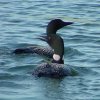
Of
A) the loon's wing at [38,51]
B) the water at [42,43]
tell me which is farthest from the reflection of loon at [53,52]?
the water at [42,43]

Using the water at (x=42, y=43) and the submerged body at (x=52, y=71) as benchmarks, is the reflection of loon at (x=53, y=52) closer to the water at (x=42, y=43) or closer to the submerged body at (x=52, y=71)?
the submerged body at (x=52, y=71)

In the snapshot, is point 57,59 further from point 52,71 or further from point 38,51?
point 38,51

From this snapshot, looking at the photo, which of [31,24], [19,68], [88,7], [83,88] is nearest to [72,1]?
[88,7]

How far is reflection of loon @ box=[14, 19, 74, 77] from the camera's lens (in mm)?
14430

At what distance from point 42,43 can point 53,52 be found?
1.76m

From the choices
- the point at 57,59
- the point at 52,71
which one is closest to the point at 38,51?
the point at 57,59

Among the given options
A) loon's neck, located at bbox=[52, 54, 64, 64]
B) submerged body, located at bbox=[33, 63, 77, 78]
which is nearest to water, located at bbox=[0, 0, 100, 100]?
submerged body, located at bbox=[33, 63, 77, 78]

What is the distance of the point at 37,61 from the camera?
631 inches

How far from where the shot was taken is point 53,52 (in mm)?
16625

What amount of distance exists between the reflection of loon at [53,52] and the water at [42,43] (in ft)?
0.58

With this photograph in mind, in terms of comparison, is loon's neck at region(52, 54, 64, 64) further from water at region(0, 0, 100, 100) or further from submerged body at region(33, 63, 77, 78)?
submerged body at region(33, 63, 77, 78)

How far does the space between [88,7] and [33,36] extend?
4.69 meters

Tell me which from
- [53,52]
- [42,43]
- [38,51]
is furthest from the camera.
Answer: [42,43]

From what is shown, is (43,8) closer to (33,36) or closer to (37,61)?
(33,36)
